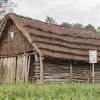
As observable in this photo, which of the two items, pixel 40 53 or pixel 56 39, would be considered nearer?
pixel 40 53

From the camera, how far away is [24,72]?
75.5ft

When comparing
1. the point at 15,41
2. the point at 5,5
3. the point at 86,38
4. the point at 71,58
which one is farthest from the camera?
the point at 5,5

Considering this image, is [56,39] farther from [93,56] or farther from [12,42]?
[93,56]

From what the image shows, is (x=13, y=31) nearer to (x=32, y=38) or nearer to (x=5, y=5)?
(x=32, y=38)

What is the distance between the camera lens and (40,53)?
70.1ft

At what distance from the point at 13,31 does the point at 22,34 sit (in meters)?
1.65

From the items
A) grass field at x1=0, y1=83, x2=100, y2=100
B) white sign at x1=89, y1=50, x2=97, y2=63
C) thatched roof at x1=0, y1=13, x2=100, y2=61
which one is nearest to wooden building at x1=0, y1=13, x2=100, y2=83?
thatched roof at x1=0, y1=13, x2=100, y2=61

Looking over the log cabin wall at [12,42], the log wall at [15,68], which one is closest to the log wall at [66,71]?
the log wall at [15,68]

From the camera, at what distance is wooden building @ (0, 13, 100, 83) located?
22480 mm

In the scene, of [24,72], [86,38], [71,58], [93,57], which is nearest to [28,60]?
[24,72]

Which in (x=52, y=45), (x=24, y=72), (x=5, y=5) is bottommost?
(x=24, y=72)

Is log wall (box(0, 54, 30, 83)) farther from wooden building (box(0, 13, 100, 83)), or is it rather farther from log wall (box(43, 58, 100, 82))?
log wall (box(43, 58, 100, 82))

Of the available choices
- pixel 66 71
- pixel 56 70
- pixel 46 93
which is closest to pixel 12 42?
pixel 56 70

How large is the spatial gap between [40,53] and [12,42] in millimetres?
4902
